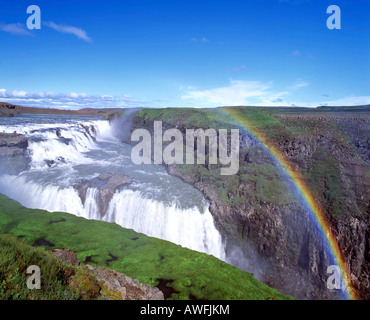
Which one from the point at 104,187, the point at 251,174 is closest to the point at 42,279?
the point at 104,187

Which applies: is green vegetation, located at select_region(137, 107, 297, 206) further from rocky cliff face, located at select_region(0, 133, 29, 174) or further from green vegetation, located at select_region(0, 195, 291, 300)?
rocky cliff face, located at select_region(0, 133, 29, 174)

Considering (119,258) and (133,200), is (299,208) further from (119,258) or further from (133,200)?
(119,258)

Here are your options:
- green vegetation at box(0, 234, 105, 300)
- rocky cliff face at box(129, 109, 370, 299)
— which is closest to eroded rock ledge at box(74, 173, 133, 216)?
rocky cliff face at box(129, 109, 370, 299)

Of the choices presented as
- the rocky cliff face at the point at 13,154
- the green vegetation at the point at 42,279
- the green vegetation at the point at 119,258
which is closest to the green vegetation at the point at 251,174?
the green vegetation at the point at 119,258

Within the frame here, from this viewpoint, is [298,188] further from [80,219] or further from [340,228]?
[80,219]

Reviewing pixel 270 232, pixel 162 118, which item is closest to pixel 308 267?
pixel 270 232

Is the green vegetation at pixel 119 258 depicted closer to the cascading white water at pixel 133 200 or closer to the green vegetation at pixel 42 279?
the green vegetation at pixel 42 279
